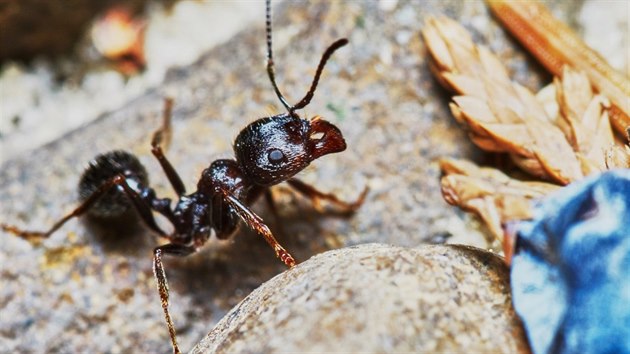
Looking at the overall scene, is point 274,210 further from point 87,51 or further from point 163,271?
point 87,51

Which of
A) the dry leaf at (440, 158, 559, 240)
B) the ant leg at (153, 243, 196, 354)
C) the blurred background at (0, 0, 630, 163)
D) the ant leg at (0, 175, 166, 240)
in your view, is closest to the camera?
the dry leaf at (440, 158, 559, 240)

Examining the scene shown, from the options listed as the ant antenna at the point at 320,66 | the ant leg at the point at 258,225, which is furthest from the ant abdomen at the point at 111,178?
the ant antenna at the point at 320,66

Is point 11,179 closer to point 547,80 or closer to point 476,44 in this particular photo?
point 476,44

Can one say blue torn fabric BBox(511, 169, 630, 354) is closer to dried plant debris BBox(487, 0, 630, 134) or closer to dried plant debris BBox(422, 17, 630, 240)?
dried plant debris BBox(422, 17, 630, 240)

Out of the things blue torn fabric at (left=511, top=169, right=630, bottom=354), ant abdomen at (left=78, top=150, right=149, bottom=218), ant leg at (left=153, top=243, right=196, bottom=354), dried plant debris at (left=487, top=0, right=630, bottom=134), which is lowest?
blue torn fabric at (left=511, top=169, right=630, bottom=354)

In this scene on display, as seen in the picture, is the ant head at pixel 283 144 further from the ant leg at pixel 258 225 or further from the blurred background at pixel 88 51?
the blurred background at pixel 88 51

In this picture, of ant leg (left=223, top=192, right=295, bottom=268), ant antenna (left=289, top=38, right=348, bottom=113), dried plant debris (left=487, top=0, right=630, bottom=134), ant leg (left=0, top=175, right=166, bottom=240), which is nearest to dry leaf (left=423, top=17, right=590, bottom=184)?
dried plant debris (left=487, top=0, right=630, bottom=134)

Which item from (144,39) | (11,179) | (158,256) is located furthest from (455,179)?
(144,39)
